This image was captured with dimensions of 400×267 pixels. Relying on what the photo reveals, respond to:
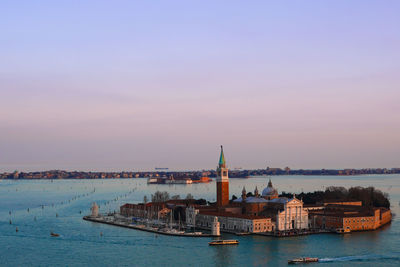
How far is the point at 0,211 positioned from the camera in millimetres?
33906

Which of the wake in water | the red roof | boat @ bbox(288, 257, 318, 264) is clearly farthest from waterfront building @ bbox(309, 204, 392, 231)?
boat @ bbox(288, 257, 318, 264)

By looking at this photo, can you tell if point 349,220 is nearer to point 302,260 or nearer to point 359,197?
point 302,260

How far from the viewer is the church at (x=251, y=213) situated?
73.4 feet

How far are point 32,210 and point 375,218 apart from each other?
832 inches

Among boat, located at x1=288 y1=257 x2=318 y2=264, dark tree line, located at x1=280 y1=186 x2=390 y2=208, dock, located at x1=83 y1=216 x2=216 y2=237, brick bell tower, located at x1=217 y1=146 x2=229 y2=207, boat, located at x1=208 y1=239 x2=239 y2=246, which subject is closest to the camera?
boat, located at x1=288 y1=257 x2=318 y2=264

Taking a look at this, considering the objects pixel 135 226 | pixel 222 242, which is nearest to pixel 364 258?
pixel 222 242

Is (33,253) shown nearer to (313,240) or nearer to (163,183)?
(313,240)

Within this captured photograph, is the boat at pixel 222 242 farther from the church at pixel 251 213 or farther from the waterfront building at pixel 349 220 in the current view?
the waterfront building at pixel 349 220

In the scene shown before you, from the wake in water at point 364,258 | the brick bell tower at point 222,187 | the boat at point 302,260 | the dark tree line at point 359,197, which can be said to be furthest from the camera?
the dark tree line at point 359,197

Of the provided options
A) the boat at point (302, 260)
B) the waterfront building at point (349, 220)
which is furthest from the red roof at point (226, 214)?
the boat at point (302, 260)

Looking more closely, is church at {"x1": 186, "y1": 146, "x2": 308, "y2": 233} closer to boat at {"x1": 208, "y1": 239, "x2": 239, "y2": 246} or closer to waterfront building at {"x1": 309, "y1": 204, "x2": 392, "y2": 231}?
waterfront building at {"x1": 309, "y1": 204, "x2": 392, "y2": 231}

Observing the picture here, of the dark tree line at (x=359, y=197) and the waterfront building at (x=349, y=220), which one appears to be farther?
the dark tree line at (x=359, y=197)

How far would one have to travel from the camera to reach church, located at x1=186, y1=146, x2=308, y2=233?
22.4 meters

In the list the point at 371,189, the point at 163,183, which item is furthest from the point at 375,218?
the point at 163,183
